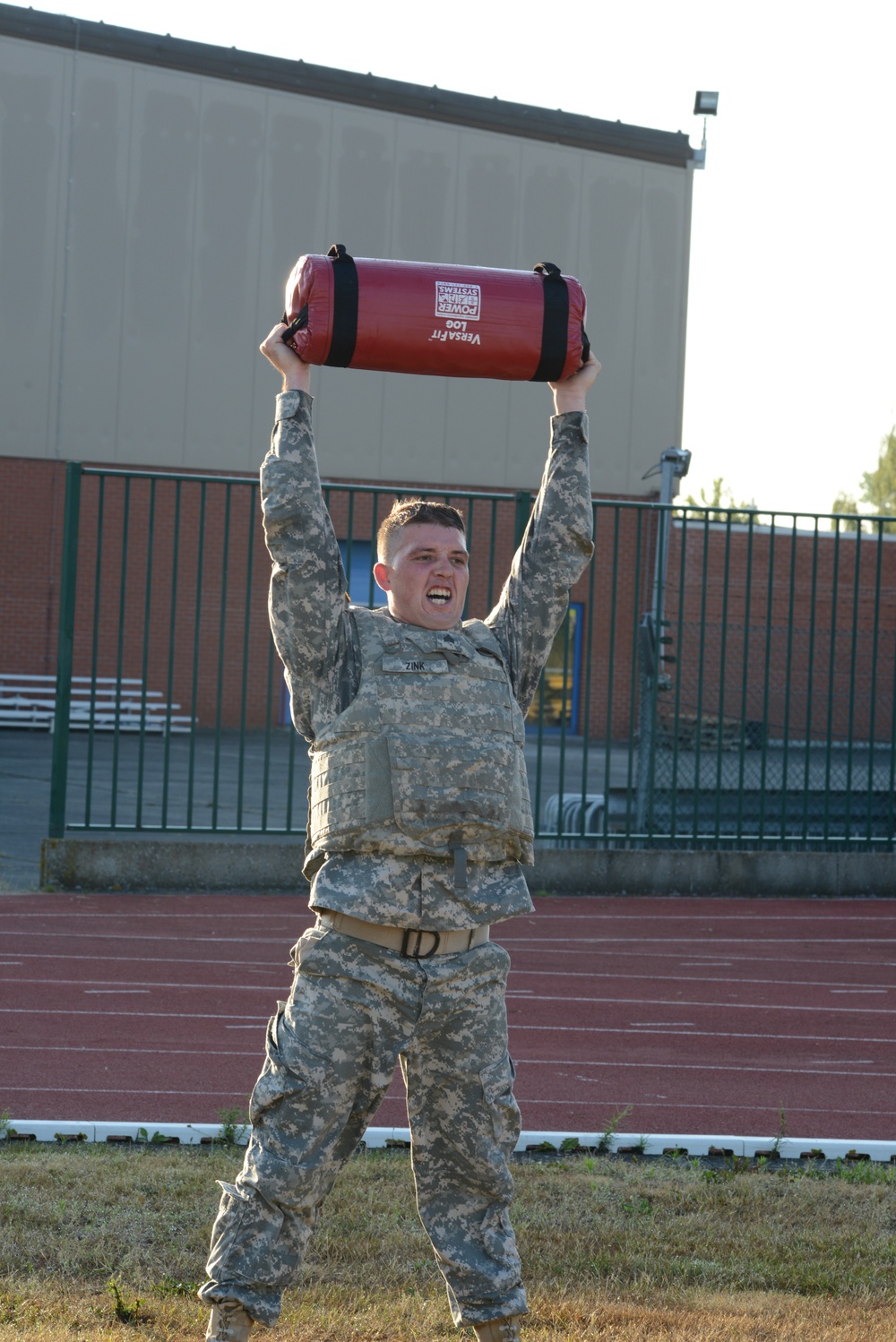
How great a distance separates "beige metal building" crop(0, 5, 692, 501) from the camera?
74.5 ft

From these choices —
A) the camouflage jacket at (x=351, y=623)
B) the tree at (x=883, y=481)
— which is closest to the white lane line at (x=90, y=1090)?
the camouflage jacket at (x=351, y=623)

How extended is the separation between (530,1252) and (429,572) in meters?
2.00

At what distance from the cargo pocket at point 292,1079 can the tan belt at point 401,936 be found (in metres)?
0.24

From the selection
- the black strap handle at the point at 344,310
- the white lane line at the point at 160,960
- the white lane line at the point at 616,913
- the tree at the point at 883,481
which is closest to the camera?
the black strap handle at the point at 344,310

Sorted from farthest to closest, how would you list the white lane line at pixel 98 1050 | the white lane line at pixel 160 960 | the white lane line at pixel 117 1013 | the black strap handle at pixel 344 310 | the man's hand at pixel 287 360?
the white lane line at pixel 160 960
the white lane line at pixel 117 1013
the white lane line at pixel 98 1050
the black strap handle at pixel 344 310
the man's hand at pixel 287 360

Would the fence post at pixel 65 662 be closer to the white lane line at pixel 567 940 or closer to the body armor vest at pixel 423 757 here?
the white lane line at pixel 567 940

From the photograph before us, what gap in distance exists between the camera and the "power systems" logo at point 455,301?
3664 mm

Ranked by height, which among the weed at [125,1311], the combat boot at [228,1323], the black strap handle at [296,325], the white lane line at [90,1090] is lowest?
the white lane line at [90,1090]

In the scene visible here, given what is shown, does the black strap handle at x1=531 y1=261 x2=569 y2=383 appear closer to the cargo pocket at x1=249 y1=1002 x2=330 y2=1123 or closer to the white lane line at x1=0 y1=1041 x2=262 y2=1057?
the cargo pocket at x1=249 y1=1002 x2=330 y2=1123

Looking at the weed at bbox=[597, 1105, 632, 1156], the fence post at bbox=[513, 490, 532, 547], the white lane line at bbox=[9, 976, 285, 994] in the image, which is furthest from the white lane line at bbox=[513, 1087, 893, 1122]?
the fence post at bbox=[513, 490, 532, 547]

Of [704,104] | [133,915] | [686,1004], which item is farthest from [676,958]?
[704,104]

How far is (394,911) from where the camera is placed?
3072 millimetres

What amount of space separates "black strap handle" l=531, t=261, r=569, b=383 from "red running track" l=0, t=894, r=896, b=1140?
9.60ft

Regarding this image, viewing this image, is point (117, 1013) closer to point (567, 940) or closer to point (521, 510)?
point (567, 940)
